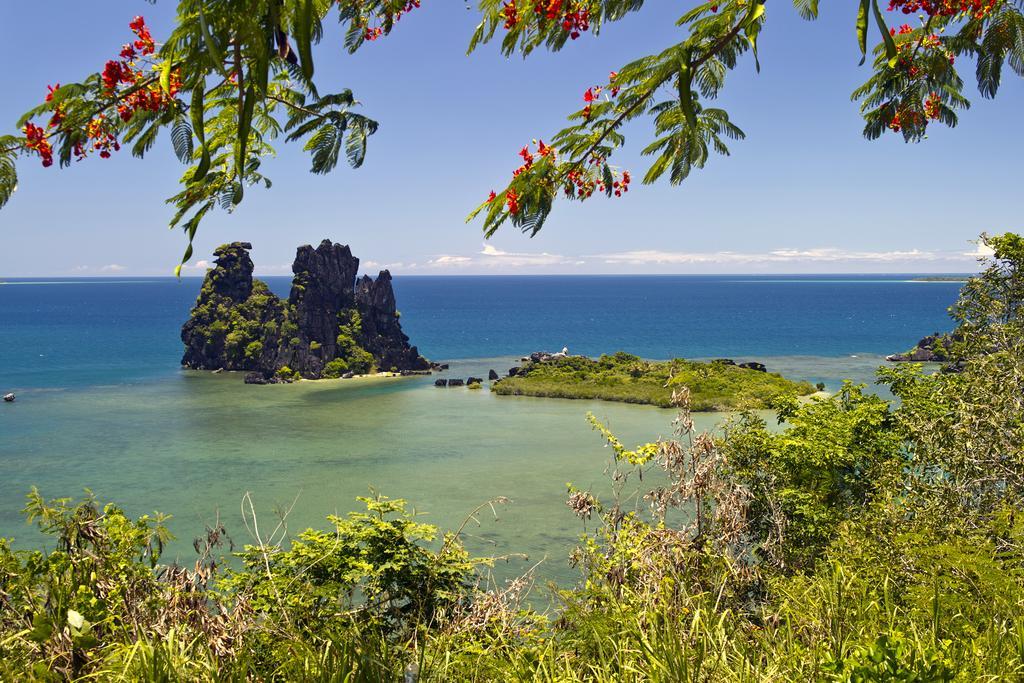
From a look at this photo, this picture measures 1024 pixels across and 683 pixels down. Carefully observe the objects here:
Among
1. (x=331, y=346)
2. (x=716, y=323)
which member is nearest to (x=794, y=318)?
(x=716, y=323)

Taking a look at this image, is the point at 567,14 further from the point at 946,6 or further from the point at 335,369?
the point at 335,369

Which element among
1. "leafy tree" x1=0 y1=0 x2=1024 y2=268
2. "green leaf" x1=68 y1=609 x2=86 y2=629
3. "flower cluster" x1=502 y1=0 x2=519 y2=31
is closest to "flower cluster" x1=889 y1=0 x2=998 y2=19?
"leafy tree" x1=0 y1=0 x2=1024 y2=268

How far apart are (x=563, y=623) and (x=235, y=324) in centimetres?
5911

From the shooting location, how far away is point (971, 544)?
688 centimetres

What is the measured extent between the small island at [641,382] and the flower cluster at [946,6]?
35.3 meters

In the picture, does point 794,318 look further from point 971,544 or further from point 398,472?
point 971,544

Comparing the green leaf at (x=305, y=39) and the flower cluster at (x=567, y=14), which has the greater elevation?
the flower cluster at (x=567, y=14)

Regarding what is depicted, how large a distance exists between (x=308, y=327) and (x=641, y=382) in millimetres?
25931

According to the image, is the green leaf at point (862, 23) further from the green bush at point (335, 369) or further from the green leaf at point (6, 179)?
the green bush at point (335, 369)

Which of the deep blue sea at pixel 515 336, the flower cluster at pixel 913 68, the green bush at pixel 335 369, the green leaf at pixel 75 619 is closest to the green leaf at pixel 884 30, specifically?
the flower cluster at pixel 913 68

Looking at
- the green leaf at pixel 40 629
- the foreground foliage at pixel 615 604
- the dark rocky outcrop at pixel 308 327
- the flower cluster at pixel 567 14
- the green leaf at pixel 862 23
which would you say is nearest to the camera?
the green leaf at pixel 862 23

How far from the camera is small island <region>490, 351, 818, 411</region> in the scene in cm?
4166

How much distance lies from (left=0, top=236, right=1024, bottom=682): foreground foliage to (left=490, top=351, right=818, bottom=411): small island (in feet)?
95.6

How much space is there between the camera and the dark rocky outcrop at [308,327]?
184 ft
